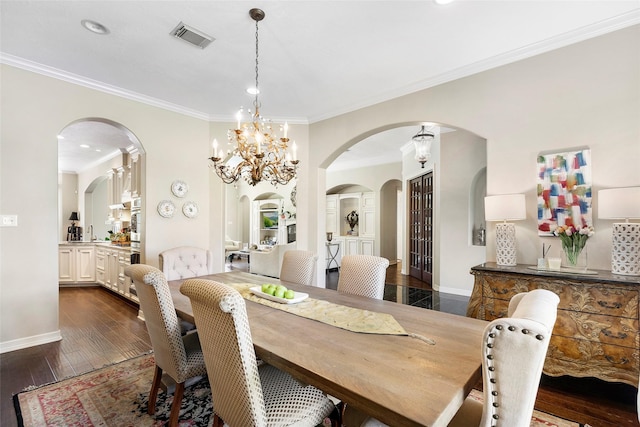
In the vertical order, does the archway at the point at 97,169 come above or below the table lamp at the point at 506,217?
above

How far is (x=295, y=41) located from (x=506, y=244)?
105 inches

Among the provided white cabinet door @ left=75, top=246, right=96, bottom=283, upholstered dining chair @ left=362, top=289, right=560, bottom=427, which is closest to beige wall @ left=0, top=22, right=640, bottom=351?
upholstered dining chair @ left=362, top=289, right=560, bottom=427

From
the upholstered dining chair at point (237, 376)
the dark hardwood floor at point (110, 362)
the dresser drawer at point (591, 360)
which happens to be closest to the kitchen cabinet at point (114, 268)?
the dark hardwood floor at point (110, 362)

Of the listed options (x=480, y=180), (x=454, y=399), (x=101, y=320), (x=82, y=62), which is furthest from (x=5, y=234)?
(x=480, y=180)

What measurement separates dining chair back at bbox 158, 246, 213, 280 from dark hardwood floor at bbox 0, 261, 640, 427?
2.66ft

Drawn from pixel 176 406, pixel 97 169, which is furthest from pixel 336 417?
pixel 97 169

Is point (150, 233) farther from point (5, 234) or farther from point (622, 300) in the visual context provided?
point (622, 300)

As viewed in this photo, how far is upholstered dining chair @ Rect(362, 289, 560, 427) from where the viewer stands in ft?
2.88

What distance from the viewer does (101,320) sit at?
395 cm

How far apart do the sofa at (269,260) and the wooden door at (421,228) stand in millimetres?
2858

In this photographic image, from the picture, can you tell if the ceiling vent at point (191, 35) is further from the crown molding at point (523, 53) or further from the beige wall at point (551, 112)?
the beige wall at point (551, 112)

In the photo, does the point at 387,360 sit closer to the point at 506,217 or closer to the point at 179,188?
the point at 506,217

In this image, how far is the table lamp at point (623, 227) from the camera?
83.3 inches

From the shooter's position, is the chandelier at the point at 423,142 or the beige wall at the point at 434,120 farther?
the chandelier at the point at 423,142
